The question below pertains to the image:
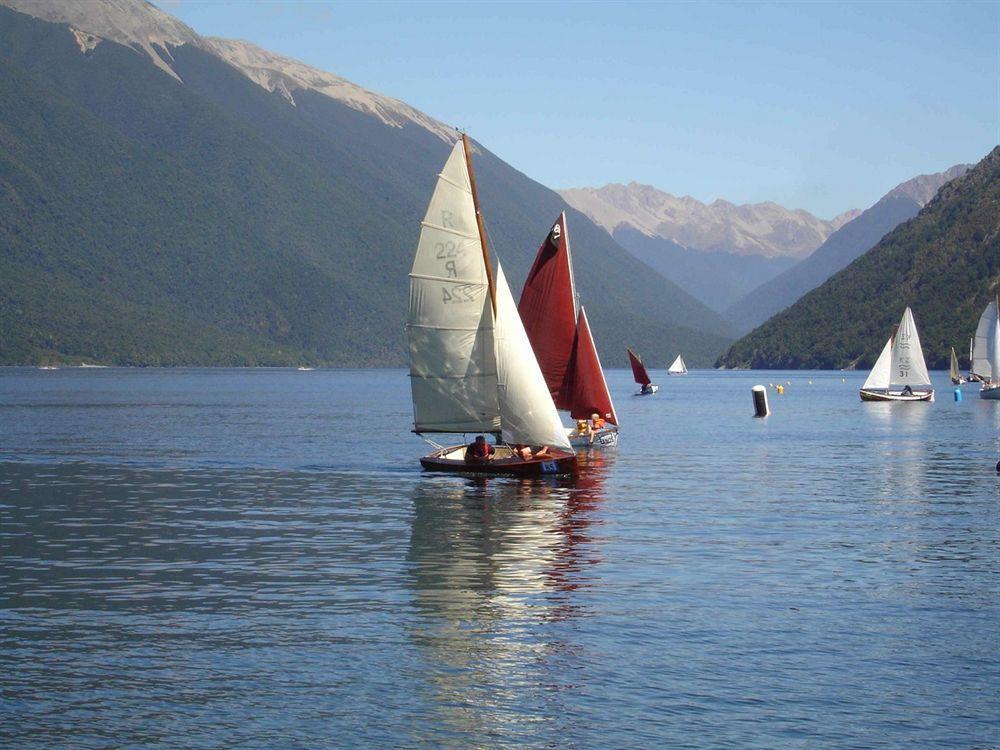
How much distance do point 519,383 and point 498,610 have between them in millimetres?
30006

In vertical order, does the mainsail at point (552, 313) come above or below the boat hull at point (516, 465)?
above

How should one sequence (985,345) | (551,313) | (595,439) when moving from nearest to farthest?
(551,313) < (595,439) < (985,345)

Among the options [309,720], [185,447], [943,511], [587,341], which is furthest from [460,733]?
[185,447]

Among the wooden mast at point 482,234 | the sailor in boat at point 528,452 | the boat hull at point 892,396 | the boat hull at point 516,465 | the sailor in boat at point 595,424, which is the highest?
the wooden mast at point 482,234

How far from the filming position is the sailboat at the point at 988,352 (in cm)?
17200

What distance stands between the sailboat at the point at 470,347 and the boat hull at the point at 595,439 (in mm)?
19245

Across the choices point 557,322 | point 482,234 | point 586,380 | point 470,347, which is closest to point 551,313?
point 557,322

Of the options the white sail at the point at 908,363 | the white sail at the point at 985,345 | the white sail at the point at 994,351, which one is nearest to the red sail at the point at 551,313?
the white sail at the point at 908,363

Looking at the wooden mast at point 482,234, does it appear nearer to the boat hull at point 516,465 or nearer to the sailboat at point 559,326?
the boat hull at point 516,465

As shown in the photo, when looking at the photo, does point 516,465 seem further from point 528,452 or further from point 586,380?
point 586,380

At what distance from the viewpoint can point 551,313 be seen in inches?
3273

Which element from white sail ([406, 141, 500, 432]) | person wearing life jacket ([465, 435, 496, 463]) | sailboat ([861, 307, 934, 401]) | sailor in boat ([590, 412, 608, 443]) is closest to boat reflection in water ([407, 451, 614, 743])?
person wearing life jacket ([465, 435, 496, 463])

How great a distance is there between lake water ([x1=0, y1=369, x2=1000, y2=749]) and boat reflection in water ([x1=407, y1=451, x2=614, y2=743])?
0.39 feet

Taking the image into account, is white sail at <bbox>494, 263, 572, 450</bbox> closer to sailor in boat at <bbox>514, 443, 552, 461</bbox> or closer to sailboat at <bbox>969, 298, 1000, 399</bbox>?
sailor in boat at <bbox>514, 443, 552, 461</bbox>
